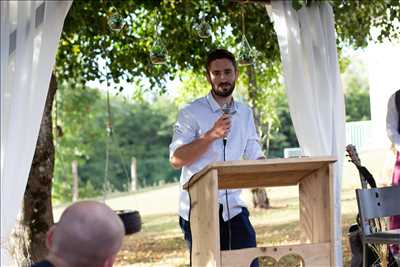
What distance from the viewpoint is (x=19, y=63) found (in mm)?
3557

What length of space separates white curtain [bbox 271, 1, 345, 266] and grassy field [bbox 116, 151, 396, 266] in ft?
6.43

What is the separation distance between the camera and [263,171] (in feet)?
9.74

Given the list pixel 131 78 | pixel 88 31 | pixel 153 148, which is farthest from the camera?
pixel 153 148

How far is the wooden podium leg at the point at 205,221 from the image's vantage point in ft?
9.25

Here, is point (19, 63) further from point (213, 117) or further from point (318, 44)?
point (318, 44)

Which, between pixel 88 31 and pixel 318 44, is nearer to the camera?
pixel 318 44

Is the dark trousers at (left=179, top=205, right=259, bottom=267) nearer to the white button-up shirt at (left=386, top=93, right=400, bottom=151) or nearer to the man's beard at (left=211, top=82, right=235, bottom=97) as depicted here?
the man's beard at (left=211, top=82, right=235, bottom=97)

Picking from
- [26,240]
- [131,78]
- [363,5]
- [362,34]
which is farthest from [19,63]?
[362,34]

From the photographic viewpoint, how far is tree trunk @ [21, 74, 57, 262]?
565 cm

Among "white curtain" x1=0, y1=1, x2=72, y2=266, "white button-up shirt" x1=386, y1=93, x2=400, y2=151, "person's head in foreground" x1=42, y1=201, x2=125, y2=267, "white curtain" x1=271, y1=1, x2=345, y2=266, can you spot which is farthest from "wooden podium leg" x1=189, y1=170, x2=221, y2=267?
"white button-up shirt" x1=386, y1=93, x2=400, y2=151

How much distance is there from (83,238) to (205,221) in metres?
1.49

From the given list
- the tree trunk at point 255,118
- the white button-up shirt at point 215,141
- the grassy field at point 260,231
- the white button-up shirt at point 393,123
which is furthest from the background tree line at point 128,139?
the white button-up shirt at point 215,141

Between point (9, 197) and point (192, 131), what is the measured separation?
94 centimetres

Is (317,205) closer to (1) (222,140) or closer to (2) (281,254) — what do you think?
(2) (281,254)
